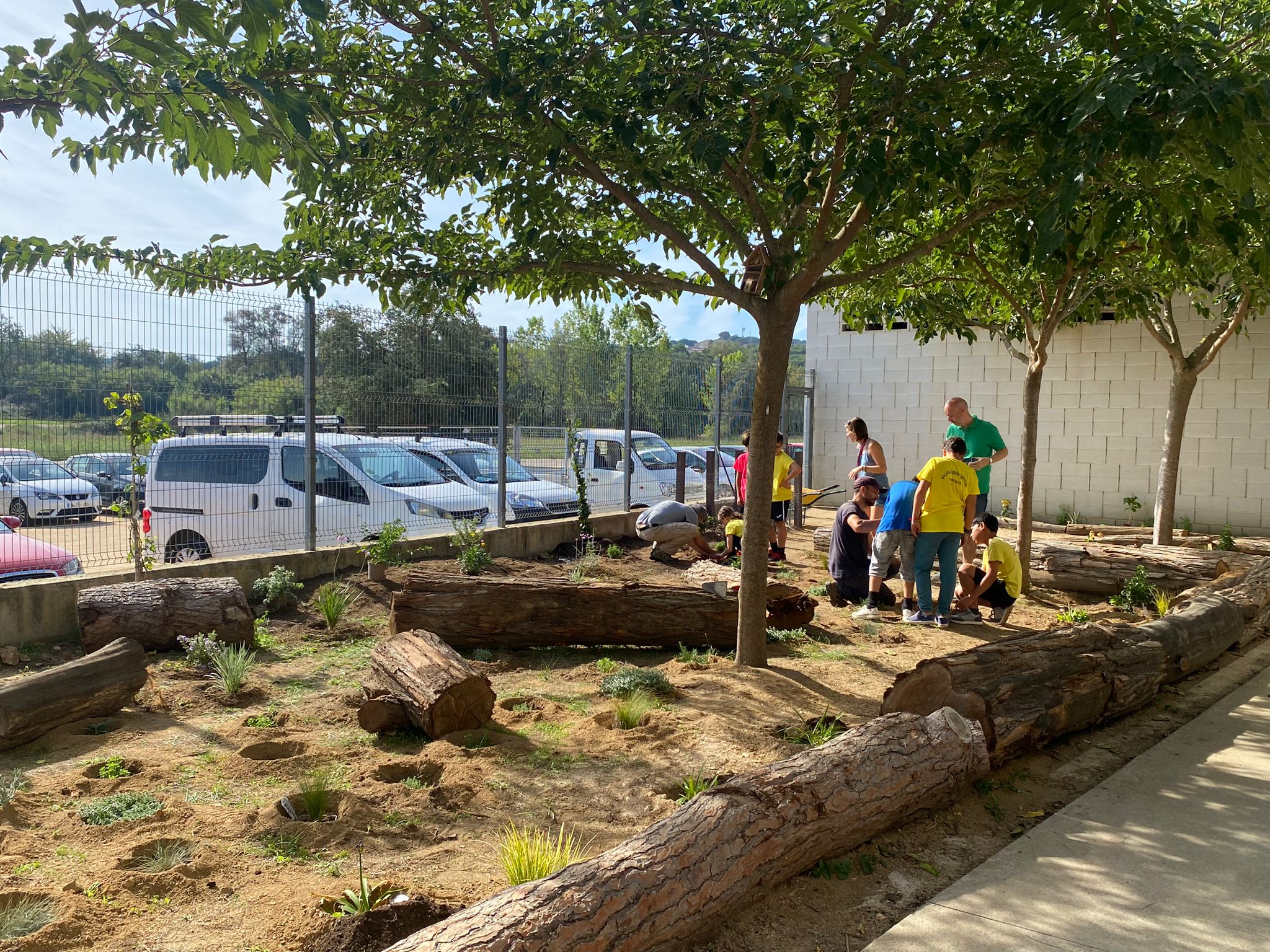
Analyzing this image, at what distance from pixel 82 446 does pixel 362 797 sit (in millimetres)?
4176

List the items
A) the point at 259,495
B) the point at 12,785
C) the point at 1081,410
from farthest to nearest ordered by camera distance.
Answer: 1. the point at 1081,410
2. the point at 259,495
3. the point at 12,785

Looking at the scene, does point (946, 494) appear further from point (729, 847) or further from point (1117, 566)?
point (729, 847)

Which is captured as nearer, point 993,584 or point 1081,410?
point 993,584

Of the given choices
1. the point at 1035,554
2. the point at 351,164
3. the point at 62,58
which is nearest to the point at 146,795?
the point at 62,58

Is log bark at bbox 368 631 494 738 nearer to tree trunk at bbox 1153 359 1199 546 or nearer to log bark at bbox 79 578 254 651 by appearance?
log bark at bbox 79 578 254 651

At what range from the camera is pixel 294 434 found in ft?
27.6

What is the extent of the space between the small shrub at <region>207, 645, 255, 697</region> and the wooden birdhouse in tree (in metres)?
3.84

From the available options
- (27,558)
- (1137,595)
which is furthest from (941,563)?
(27,558)

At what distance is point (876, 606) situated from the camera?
27.6 ft

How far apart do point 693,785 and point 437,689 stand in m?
1.55

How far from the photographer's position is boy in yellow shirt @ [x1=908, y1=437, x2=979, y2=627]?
25.3 feet

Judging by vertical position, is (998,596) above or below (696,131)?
below

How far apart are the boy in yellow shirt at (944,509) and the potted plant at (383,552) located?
4619 mm

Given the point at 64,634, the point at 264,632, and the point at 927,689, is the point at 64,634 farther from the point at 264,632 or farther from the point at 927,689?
the point at 927,689
